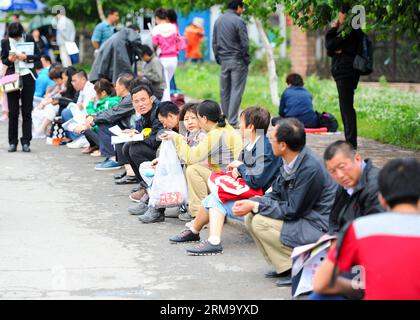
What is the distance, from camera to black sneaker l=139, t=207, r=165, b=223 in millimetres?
9383

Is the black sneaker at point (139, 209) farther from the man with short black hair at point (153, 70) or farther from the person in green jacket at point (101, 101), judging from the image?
the man with short black hair at point (153, 70)

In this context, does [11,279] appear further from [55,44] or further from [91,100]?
[55,44]

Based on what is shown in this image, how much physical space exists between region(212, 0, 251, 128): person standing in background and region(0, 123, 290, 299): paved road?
3.85m

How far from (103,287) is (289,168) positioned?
1628 mm

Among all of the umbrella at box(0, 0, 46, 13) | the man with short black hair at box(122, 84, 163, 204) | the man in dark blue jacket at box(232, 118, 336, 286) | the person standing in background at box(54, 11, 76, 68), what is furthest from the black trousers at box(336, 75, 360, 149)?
the umbrella at box(0, 0, 46, 13)

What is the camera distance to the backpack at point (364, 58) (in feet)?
38.6

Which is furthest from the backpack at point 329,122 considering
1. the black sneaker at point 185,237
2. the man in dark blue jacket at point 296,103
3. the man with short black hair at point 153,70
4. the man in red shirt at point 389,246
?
the man in red shirt at point 389,246

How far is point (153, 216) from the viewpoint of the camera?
370 inches

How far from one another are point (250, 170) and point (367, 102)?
11565mm

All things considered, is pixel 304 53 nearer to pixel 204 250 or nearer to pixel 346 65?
pixel 346 65

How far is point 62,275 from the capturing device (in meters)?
7.31

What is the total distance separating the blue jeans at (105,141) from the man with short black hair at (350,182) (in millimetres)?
6762

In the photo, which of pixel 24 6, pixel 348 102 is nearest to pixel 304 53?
pixel 24 6

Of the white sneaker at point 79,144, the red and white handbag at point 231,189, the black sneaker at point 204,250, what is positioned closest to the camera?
the red and white handbag at point 231,189
